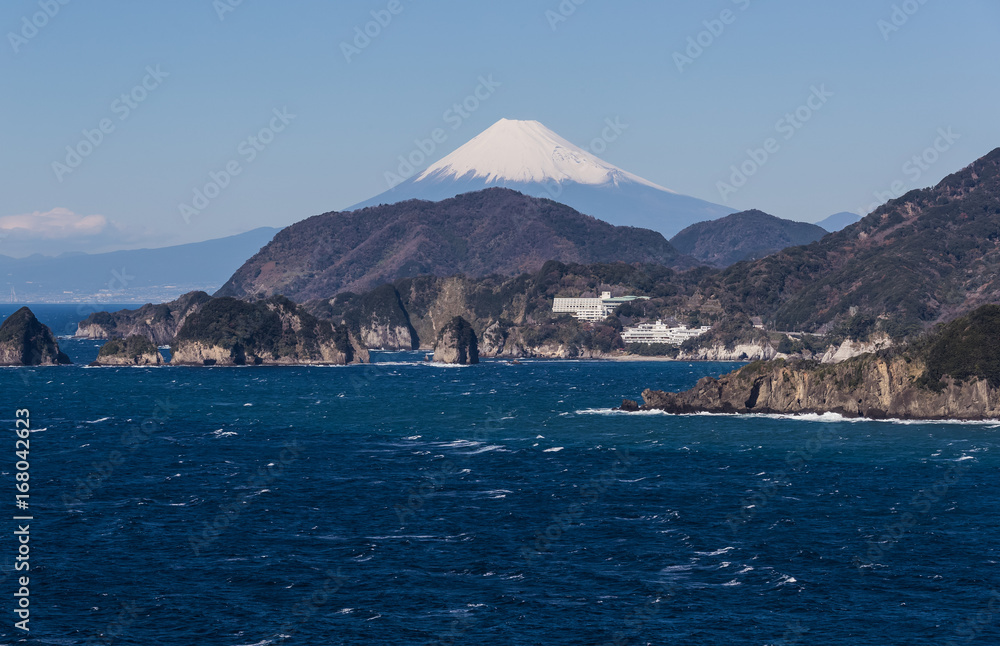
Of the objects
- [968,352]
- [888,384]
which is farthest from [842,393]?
[968,352]

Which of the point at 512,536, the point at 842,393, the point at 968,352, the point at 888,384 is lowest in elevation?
the point at 512,536

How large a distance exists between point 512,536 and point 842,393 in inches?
3322

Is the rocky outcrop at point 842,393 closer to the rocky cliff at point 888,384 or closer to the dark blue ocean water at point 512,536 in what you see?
the rocky cliff at point 888,384

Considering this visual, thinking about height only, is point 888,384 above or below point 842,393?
above

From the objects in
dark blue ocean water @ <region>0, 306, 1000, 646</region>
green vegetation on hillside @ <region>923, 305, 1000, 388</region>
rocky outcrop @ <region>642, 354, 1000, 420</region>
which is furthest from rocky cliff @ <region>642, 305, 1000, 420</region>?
dark blue ocean water @ <region>0, 306, 1000, 646</region>

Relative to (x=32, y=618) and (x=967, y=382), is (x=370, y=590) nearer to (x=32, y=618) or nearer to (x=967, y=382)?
(x=32, y=618)

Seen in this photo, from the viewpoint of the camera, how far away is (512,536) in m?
78.6

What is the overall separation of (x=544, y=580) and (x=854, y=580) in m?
18.6

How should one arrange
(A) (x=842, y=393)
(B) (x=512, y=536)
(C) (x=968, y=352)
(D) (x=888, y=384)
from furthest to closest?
(A) (x=842, y=393) → (D) (x=888, y=384) → (C) (x=968, y=352) → (B) (x=512, y=536)

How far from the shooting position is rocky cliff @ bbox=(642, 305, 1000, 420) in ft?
459

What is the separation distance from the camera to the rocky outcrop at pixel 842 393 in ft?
463

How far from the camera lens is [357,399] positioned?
184 m

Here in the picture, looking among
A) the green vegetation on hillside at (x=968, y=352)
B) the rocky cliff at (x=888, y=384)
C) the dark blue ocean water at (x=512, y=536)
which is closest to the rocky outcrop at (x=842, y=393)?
the rocky cliff at (x=888, y=384)

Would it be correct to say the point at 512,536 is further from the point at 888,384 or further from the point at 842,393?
the point at 888,384
